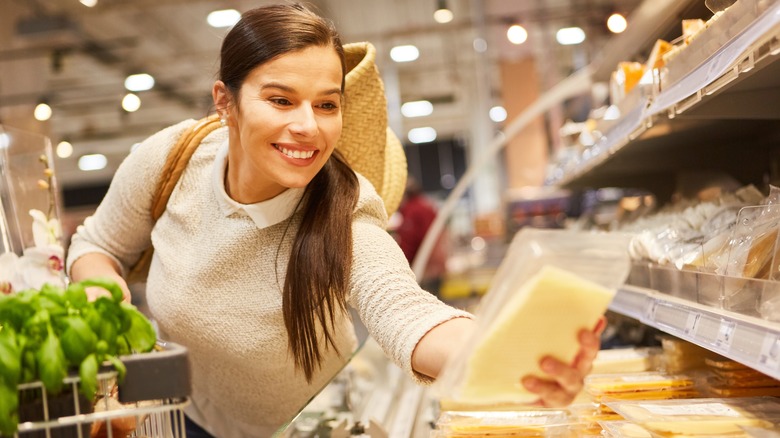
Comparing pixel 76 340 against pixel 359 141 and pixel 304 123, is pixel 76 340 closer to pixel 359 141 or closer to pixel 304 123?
pixel 304 123

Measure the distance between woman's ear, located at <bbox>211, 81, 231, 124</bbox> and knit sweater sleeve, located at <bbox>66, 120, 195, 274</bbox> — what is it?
0.30m

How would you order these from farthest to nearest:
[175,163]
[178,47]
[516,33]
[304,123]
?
[178,47] → [516,33] → [175,163] → [304,123]

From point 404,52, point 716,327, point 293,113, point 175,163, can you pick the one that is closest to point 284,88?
point 293,113

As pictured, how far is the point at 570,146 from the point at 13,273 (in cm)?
362

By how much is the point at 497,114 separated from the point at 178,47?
600 centimetres

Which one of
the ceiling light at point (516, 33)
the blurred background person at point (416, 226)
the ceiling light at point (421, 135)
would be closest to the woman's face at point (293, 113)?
the blurred background person at point (416, 226)

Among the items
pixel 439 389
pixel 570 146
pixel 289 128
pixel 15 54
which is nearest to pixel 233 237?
pixel 289 128

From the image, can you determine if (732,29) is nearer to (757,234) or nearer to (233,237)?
(757,234)

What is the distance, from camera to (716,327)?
4.54ft

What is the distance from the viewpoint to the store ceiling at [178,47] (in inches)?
375

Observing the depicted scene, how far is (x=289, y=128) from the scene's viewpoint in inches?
57.7

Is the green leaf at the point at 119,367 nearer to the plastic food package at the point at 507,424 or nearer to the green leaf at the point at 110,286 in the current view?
the green leaf at the point at 110,286

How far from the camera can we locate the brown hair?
1.51 metres

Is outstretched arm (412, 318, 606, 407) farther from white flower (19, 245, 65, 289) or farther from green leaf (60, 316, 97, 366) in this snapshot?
white flower (19, 245, 65, 289)
